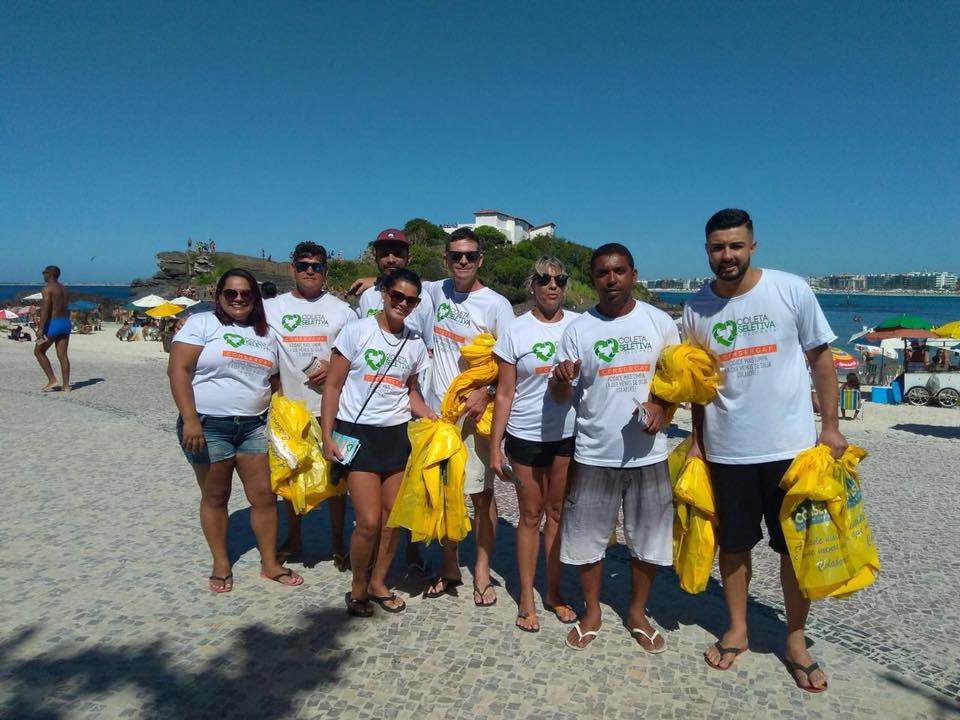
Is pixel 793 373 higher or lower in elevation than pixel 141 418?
higher

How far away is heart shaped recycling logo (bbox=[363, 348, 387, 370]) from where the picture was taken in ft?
12.2

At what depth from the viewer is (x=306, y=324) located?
14.3ft

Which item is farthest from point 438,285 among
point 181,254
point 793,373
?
point 181,254

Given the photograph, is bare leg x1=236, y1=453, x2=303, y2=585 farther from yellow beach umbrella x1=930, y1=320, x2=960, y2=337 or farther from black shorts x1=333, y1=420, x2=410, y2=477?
yellow beach umbrella x1=930, y1=320, x2=960, y2=337

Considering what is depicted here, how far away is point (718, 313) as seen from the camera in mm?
3232

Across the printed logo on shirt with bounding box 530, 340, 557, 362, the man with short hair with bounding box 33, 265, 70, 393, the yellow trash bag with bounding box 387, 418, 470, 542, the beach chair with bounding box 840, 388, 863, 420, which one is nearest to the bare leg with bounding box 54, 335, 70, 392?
the man with short hair with bounding box 33, 265, 70, 393

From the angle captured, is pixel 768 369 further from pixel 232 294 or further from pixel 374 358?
pixel 232 294

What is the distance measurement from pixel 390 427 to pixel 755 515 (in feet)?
7.09

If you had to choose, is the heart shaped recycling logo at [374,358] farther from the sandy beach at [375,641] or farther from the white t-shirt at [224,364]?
the sandy beach at [375,641]

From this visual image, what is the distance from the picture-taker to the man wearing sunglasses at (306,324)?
Result: 14.2ft

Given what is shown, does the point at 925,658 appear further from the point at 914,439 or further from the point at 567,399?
the point at 914,439

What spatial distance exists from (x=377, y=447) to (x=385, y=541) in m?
0.63

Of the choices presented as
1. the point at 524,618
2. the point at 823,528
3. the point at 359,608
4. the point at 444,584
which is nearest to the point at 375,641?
the point at 359,608

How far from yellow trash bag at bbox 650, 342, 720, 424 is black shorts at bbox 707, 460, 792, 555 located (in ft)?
1.43
